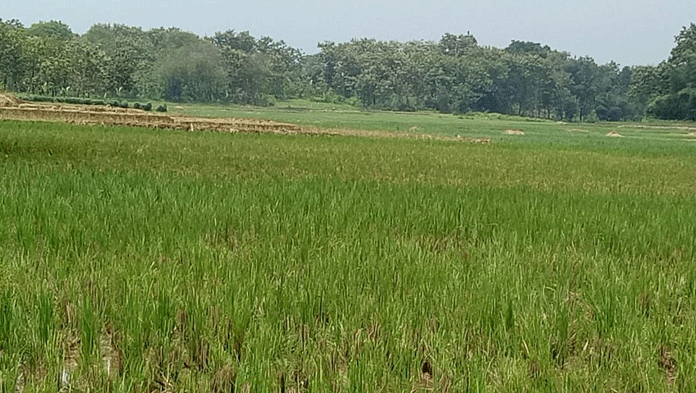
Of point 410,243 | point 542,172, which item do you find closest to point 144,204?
point 410,243

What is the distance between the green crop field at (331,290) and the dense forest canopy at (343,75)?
176ft

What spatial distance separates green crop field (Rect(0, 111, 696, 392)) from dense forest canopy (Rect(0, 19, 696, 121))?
2117 inches

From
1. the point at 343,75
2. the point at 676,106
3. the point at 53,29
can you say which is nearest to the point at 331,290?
the point at 676,106

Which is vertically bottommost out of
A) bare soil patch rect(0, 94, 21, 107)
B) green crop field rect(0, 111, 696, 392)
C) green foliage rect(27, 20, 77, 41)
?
green crop field rect(0, 111, 696, 392)

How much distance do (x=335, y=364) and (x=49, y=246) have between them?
232 cm

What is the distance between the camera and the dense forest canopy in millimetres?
58562

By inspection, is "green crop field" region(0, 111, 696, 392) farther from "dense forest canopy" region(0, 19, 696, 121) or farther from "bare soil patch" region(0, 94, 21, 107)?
"dense forest canopy" region(0, 19, 696, 121)

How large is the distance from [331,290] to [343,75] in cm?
9710

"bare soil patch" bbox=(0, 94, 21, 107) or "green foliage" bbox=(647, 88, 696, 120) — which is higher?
"green foliage" bbox=(647, 88, 696, 120)

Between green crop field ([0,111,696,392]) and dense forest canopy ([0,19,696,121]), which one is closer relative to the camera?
green crop field ([0,111,696,392])

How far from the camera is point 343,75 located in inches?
3878

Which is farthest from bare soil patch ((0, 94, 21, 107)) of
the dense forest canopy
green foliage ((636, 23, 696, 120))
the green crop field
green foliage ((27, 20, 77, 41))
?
green foliage ((27, 20, 77, 41))

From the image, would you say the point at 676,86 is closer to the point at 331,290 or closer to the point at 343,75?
the point at 343,75

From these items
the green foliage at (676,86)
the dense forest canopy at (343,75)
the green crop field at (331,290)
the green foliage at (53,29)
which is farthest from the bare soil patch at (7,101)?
the green foliage at (53,29)
